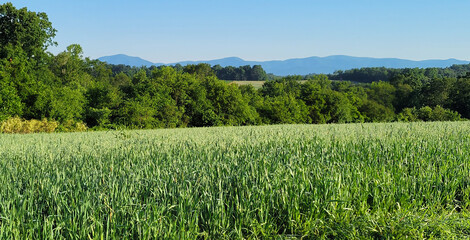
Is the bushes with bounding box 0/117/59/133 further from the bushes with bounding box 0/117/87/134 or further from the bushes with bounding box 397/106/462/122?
the bushes with bounding box 397/106/462/122

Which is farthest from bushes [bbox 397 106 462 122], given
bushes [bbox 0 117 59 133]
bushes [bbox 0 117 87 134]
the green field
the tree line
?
the green field

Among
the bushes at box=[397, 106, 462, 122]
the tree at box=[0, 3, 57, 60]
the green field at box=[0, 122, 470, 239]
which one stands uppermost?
the tree at box=[0, 3, 57, 60]

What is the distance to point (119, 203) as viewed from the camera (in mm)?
3449

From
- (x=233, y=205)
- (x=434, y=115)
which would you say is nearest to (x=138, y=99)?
(x=434, y=115)

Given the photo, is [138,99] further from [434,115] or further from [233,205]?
[233,205]

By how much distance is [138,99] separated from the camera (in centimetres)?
3672

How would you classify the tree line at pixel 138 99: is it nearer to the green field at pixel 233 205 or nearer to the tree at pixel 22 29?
the tree at pixel 22 29

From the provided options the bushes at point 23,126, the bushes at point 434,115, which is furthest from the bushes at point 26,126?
the bushes at point 434,115

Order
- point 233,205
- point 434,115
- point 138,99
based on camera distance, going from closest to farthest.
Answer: point 233,205
point 138,99
point 434,115

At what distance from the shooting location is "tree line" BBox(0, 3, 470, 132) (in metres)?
32.1

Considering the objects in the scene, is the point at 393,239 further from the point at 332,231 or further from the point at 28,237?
the point at 28,237

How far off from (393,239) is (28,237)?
11.4 feet

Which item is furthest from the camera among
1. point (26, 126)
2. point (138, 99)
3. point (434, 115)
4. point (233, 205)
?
point (434, 115)

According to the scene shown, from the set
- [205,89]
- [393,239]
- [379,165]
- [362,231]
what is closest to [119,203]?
[362,231]
